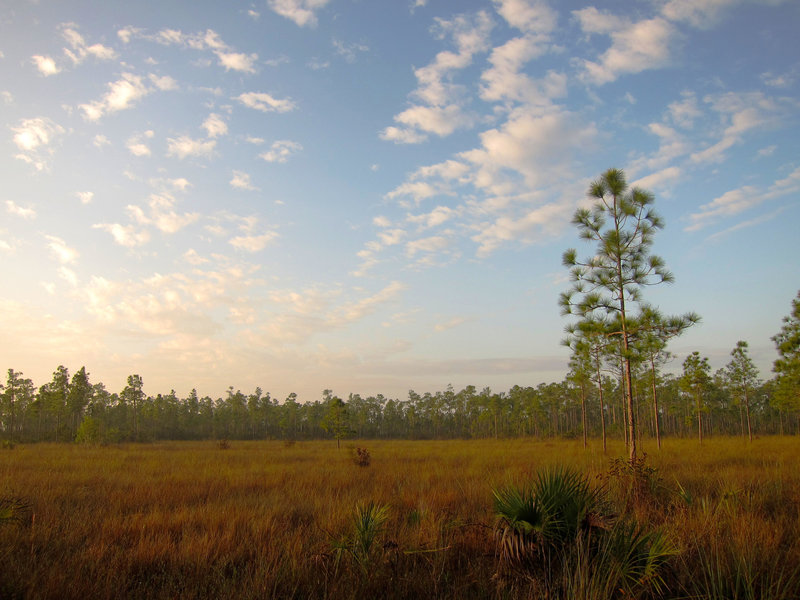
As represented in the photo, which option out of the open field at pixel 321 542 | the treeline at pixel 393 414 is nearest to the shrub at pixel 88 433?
the treeline at pixel 393 414

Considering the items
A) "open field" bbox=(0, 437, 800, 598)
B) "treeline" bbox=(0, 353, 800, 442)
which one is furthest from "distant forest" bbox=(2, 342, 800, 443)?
"open field" bbox=(0, 437, 800, 598)

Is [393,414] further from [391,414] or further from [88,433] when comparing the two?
[88,433]

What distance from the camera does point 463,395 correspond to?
89375mm

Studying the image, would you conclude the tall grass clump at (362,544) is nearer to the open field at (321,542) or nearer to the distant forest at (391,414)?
the open field at (321,542)

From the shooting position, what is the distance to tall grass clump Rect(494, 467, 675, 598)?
3.96 m

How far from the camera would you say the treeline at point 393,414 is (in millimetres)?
50406

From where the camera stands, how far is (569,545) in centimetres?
433

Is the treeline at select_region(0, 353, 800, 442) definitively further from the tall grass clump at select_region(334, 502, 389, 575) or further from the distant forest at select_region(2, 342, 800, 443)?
the tall grass clump at select_region(334, 502, 389, 575)

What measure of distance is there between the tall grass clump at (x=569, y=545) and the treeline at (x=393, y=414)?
100ft

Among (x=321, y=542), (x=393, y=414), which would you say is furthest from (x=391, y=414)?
(x=321, y=542)

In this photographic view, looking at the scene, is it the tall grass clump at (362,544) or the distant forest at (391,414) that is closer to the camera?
the tall grass clump at (362,544)

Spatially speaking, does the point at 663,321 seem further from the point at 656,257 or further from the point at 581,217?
the point at 581,217

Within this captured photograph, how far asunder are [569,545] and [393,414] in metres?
95.4

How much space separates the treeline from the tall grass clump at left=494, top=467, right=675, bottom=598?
30.6 m
